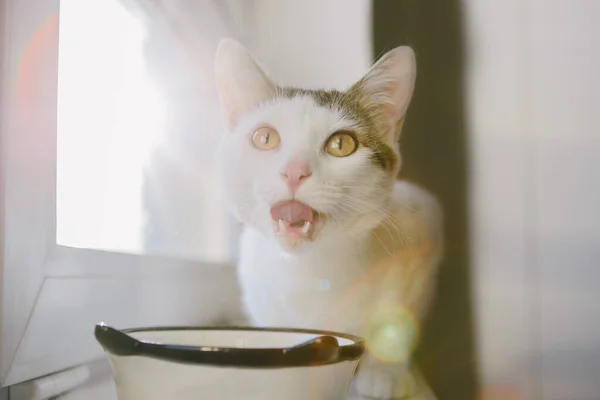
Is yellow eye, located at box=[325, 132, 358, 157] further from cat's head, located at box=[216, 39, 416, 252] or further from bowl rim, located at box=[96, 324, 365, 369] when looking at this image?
bowl rim, located at box=[96, 324, 365, 369]

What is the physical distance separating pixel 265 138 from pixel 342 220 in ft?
0.40

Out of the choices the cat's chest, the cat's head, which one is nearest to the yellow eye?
the cat's head

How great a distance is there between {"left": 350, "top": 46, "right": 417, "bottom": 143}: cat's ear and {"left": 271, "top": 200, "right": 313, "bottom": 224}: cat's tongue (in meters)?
0.11

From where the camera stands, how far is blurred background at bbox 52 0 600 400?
21.4 inches

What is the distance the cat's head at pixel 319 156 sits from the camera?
1.94 feet

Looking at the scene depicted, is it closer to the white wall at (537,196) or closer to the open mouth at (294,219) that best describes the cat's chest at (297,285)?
the open mouth at (294,219)

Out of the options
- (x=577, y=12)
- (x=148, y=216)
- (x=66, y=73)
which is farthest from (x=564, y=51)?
(x=66, y=73)

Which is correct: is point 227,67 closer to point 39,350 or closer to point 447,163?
point 447,163

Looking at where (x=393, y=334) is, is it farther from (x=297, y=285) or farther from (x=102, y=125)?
(x=102, y=125)

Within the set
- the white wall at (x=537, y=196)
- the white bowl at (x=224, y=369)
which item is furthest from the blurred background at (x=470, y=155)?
the white bowl at (x=224, y=369)

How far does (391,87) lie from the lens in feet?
1.99

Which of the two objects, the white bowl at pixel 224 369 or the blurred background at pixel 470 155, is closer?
the white bowl at pixel 224 369

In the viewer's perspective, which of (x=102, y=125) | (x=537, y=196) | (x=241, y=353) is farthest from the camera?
(x=102, y=125)

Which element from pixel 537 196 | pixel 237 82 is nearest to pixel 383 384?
pixel 537 196
